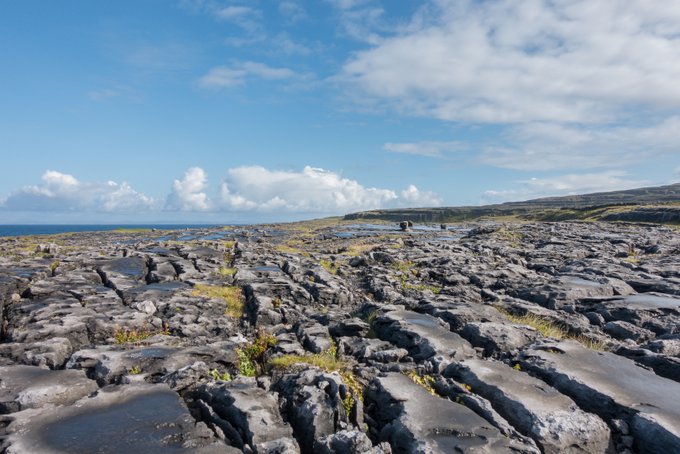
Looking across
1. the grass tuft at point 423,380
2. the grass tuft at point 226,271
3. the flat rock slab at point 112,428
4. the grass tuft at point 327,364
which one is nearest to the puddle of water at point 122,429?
the flat rock slab at point 112,428

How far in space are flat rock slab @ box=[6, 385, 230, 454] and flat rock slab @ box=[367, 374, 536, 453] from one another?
16.7 feet

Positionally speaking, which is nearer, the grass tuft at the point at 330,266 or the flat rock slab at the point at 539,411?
the flat rock slab at the point at 539,411

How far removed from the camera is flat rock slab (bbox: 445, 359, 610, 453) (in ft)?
37.3

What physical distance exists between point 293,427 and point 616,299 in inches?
1008

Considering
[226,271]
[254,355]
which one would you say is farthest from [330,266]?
[254,355]

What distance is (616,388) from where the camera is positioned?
13922 mm

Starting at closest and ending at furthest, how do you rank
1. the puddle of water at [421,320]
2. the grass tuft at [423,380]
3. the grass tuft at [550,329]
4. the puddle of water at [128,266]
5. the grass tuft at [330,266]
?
the grass tuft at [423,380]
the grass tuft at [550,329]
the puddle of water at [421,320]
the puddle of water at [128,266]
the grass tuft at [330,266]

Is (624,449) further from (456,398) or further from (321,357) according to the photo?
(321,357)

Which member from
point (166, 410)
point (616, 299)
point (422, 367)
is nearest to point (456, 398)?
point (422, 367)

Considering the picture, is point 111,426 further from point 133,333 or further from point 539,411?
point 539,411

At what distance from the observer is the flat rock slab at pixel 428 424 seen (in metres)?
10.5

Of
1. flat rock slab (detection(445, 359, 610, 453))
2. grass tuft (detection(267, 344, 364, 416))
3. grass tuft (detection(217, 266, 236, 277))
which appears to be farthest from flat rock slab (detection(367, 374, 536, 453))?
grass tuft (detection(217, 266, 236, 277))

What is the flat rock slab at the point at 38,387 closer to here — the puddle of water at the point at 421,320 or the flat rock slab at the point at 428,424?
the flat rock slab at the point at 428,424

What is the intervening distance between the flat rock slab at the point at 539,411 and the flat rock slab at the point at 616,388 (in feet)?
2.98
